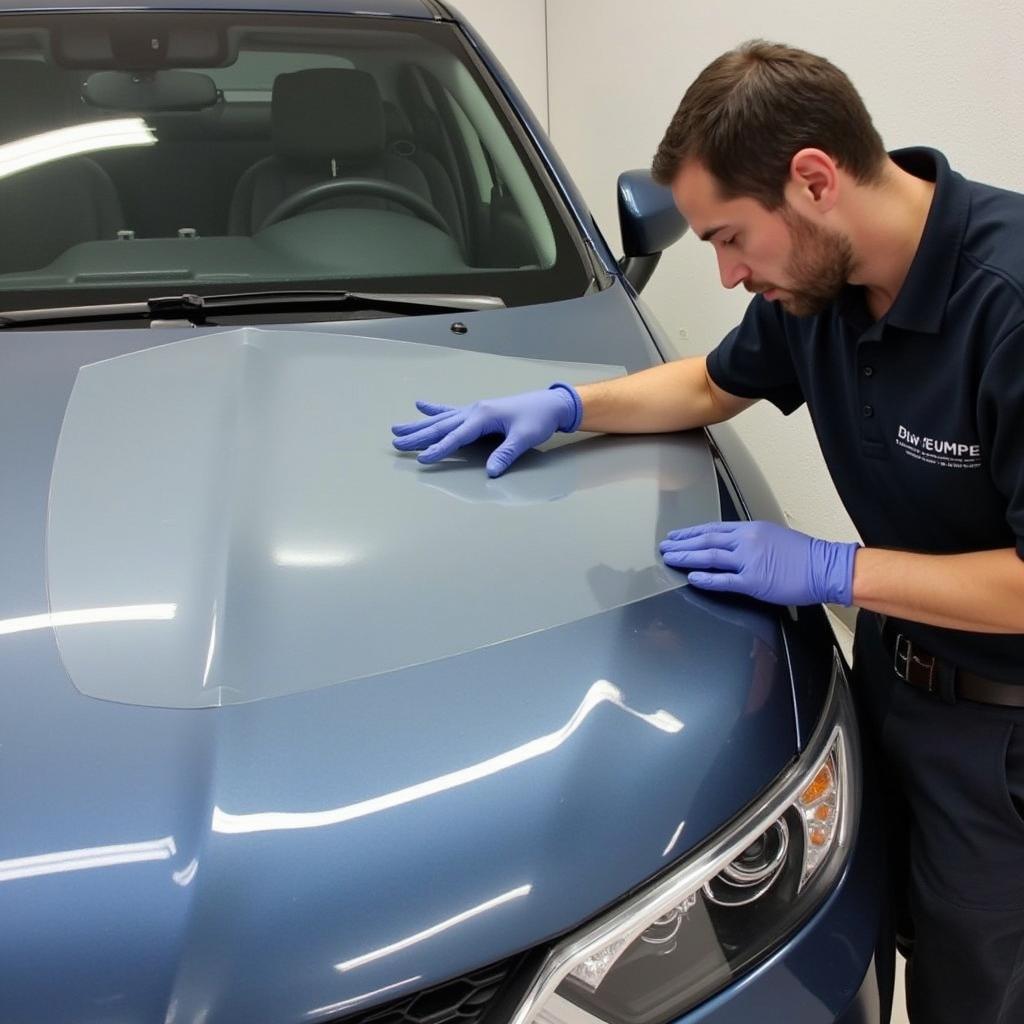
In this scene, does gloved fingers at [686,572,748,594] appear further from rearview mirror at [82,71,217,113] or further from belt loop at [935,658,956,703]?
rearview mirror at [82,71,217,113]

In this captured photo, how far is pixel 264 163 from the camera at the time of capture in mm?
1926

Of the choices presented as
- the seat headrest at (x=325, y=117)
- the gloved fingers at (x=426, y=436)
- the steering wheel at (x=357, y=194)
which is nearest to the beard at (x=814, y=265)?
the gloved fingers at (x=426, y=436)

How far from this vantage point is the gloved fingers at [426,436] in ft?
4.30

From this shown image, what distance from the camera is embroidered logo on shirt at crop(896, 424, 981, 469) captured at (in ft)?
3.67

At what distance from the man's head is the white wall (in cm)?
104

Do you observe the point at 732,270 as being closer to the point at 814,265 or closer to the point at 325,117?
the point at 814,265

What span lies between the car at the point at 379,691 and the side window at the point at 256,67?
0.46 metres

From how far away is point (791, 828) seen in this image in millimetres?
1009

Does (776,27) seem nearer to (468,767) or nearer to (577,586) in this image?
(577,586)

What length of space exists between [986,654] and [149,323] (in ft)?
3.58

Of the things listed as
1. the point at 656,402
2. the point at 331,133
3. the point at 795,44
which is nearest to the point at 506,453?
the point at 656,402

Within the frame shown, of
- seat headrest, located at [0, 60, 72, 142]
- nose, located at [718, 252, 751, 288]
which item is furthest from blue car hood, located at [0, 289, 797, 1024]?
seat headrest, located at [0, 60, 72, 142]

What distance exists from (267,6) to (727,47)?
1.47 m

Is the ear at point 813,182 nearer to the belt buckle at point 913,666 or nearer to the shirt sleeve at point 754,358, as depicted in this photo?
the shirt sleeve at point 754,358
